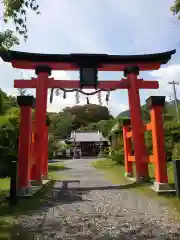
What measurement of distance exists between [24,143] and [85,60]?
425cm

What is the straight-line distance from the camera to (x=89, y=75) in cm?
1012

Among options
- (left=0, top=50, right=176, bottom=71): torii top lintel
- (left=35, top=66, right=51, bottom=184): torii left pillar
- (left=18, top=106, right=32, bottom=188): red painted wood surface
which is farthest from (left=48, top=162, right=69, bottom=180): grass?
(left=0, top=50, right=176, bottom=71): torii top lintel

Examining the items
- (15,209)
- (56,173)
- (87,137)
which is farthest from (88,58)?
(87,137)

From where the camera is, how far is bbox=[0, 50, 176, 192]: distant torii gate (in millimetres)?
9617

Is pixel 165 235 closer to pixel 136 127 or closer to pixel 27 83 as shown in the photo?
pixel 136 127

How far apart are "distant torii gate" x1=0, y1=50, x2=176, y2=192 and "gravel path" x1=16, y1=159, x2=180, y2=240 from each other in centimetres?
284

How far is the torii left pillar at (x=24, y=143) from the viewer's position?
25.2 ft

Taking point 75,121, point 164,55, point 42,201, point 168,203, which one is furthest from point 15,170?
point 75,121

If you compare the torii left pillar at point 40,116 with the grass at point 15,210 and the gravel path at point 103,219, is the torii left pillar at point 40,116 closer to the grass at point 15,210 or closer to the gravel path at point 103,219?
the grass at point 15,210

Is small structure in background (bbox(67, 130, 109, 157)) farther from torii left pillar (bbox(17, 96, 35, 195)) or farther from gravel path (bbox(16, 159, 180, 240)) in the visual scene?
gravel path (bbox(16, 159, 180, 240))

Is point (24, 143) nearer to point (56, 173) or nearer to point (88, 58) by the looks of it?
point (88, 58)

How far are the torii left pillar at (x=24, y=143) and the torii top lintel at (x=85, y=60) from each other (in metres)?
2.47

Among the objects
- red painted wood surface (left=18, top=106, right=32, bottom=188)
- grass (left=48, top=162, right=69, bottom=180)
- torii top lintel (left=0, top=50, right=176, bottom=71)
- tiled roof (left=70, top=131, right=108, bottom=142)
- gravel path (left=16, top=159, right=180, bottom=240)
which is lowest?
gravel path (left=16, top=159, right=180, bottom=240)

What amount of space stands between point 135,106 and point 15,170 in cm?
550
